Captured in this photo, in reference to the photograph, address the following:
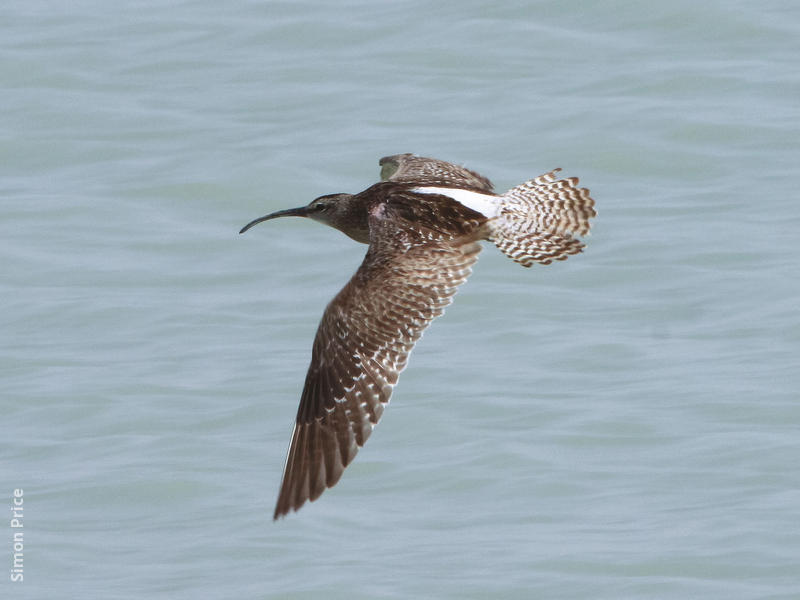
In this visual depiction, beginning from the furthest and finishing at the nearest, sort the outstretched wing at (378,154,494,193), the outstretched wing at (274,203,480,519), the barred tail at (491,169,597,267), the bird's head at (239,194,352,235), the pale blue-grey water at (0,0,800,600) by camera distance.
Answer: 1. the pale blue-grey water at (0,0,800,600)
2. the outstretched wing at (378,154,494,193)
3. the bird's head at (239,194,352,235)
4. the barred tail at (491,169,597,267)
5. the outstretched wing at (274,203,480,519)

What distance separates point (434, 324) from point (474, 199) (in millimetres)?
3573

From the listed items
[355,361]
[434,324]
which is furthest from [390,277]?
[434,324]

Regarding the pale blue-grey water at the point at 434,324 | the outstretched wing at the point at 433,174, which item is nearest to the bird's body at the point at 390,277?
the outstretched wing at the point at 433,174

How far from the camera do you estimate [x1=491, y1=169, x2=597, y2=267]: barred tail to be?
855cm

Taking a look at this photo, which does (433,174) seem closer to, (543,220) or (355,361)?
(543,220)

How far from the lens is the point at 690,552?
31.2 feet

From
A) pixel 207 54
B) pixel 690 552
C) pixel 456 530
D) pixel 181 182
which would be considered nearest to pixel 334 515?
pixel 456 530

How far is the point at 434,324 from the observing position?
12266mm

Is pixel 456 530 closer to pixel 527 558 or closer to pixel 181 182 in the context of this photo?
pixel 527 558

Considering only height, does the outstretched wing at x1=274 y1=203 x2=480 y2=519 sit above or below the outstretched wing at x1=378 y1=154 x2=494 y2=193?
below

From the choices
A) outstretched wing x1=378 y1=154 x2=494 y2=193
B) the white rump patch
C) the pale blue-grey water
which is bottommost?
the pale blue-grey water

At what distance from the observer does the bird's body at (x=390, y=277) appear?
7688 mm

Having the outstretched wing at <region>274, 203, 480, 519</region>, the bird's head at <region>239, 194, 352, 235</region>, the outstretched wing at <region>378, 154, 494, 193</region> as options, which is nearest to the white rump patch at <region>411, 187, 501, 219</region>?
the outstretched wing at <region>378, 154, 494, 193</region>

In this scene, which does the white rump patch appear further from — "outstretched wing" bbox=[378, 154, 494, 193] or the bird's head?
the bird's head
